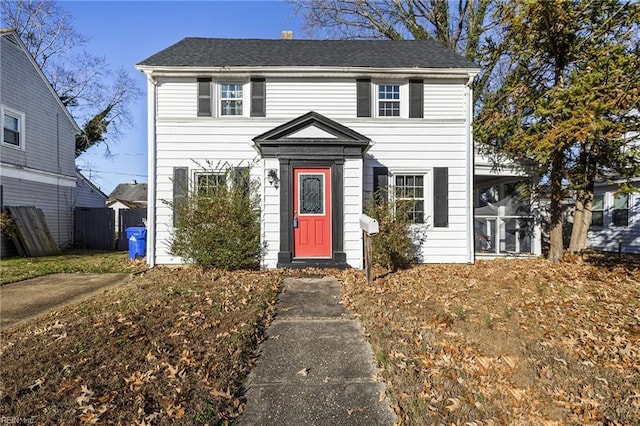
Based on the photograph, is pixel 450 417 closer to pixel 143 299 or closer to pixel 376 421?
pixel 376 421

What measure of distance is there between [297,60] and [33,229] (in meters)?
10.3

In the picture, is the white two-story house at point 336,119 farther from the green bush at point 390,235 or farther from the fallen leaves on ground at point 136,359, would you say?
the fallen leaves on ground at point 136,359

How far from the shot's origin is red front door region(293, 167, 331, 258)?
303 inches

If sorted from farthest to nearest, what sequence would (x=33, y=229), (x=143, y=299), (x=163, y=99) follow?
(x=33, y=229)
(x=163, y=99)
(x=143, y=299)

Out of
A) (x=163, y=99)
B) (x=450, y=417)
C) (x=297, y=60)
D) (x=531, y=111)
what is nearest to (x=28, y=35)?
(x=163, y=99)

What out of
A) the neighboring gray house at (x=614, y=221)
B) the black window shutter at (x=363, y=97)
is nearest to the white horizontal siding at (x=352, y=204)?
the black window shutter at (x=363, y=97)

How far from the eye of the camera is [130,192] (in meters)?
39.3

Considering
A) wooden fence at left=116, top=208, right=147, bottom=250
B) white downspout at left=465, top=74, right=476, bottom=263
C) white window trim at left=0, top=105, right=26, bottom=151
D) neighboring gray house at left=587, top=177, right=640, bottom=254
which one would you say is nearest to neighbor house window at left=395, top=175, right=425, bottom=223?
white downspout at left=465, top=74, right=476, bottom=263

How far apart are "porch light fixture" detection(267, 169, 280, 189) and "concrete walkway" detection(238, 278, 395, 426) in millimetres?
3595

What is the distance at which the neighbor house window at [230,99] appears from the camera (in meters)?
8.75

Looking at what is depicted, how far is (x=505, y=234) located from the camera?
31.6 ft

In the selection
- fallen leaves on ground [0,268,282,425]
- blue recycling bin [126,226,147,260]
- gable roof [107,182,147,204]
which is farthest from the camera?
gable roof [107,182,147,204]

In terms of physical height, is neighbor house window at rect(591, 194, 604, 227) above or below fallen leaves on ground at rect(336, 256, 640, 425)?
above

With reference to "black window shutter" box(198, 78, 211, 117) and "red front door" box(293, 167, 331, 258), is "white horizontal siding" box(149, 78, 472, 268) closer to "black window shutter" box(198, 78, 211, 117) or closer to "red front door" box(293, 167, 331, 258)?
"black window shutter" box(198, 78, 211, 117)
